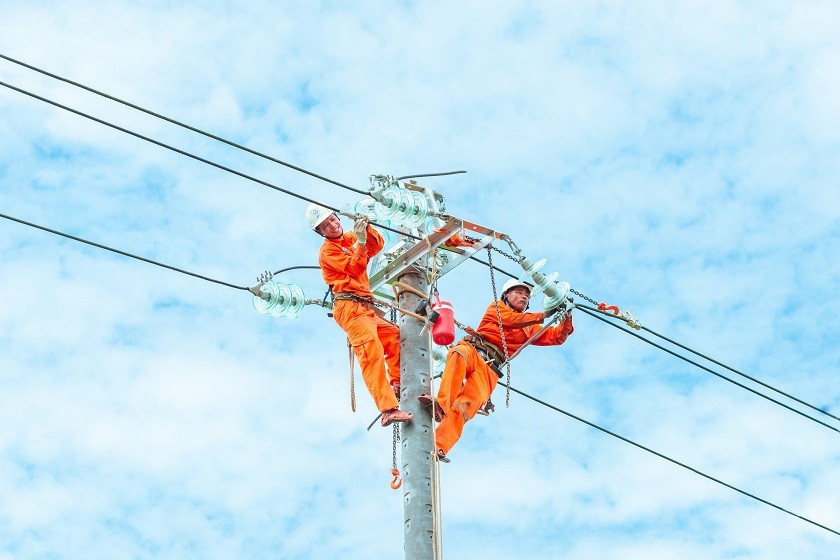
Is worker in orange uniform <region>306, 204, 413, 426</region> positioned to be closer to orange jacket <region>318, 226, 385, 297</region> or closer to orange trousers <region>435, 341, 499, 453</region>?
orange jacket <region>318, 226, 385, 297</region>

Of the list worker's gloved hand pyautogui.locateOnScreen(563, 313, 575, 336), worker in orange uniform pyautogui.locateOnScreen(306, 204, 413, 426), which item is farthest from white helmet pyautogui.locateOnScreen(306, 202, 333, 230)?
worker's gloved hand pyautogui.locateOnScreen(563, 313, 575, 336)

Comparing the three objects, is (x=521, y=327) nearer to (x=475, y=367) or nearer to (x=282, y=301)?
(x=475, y=367)

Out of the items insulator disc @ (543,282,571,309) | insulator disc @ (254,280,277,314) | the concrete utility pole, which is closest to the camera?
the concrete utility pole

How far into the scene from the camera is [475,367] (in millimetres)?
10969

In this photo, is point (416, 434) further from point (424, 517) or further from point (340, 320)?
point (340, 320)

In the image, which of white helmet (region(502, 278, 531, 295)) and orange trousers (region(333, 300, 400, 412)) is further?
white helmet (region(502, 278, 531, 295))

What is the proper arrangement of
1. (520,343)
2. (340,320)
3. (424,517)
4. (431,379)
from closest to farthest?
(424,517) → (431,379) → (340,320) → (520,343)

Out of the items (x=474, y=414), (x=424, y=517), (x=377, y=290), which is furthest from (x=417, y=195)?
(x=424, y=517)

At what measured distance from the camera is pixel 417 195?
10586 mm

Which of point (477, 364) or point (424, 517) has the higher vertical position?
point (477, 364)

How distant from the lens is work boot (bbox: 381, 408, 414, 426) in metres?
9.77

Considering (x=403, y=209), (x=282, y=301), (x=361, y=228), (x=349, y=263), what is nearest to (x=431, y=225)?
(x=403, y=209)

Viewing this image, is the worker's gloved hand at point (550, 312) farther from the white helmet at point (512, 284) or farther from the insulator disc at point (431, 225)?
the insulator disc at point (431, 225)

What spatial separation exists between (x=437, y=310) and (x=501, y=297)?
186 cm
